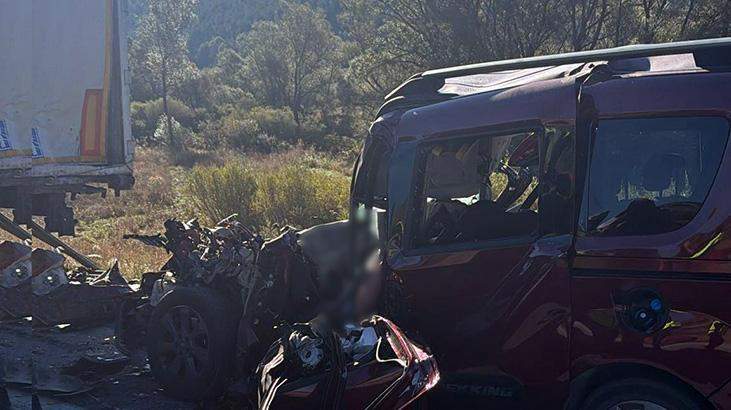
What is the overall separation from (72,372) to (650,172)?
4.61m

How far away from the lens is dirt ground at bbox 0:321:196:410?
5.39 metres

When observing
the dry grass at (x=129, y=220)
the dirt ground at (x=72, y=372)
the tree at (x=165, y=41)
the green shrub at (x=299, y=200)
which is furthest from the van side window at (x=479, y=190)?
the tree at (x=165, y=41)

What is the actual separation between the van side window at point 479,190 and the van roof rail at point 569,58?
0.45 metres

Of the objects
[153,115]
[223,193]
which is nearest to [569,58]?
[223,193]

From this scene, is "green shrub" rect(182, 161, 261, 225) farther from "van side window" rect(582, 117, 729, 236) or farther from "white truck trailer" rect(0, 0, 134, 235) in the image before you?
"van side window" rect(582, 117, 729, 236)

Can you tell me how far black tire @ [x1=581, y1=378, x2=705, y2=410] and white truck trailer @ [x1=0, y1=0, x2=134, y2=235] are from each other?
20.9 ft

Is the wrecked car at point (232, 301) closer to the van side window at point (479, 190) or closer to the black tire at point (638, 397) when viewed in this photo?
the van side window at point (479, 190)

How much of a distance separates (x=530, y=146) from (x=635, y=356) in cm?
138

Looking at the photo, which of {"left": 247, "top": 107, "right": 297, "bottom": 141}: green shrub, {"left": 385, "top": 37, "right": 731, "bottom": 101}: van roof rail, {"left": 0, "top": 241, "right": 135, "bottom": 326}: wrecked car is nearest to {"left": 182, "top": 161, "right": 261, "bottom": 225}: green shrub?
{"left": 0, "top": 241, "right": 135, "bottom": 326}: wrecked car

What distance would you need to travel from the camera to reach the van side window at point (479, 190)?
4.31 metres

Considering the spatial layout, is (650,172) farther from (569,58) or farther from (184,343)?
(184,343)

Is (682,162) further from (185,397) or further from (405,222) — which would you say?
(185,397)

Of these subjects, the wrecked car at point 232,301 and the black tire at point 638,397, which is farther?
the wrecked car at point 232,301

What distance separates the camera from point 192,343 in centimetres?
530
